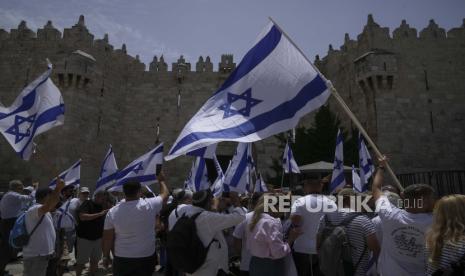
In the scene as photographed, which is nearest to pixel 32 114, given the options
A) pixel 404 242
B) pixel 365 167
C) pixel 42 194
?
pixel 42 194

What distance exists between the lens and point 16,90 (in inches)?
634

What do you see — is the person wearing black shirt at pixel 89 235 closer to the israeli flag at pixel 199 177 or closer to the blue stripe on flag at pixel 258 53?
the israeli flag at pixel 199 177

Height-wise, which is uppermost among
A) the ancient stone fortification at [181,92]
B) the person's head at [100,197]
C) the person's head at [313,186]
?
the ancient stone fortification at [181,92]

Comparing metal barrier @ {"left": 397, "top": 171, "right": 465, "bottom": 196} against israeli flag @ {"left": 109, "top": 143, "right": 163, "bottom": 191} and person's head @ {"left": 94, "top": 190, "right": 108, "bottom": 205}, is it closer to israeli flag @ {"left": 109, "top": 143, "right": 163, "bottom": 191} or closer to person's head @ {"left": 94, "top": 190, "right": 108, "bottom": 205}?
israeli flag @ {"left": 109, "top": 143, "right": 163, "bottom": 191}

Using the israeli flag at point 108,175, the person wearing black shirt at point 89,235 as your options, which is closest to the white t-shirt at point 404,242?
the person wearing black shirt at point 89,235

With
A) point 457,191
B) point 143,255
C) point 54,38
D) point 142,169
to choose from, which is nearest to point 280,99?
point 143,255

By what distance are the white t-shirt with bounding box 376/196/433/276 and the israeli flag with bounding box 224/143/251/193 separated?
420cm

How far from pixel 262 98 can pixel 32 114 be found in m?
3.73

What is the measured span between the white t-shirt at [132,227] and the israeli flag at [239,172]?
3.34 m

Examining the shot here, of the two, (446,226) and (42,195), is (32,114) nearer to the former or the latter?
(42,195)

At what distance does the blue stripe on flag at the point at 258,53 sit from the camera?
3863 millimetres

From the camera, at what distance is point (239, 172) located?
7297 mm

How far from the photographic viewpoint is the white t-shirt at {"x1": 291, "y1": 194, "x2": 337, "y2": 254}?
357cm

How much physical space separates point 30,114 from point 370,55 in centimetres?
1277
